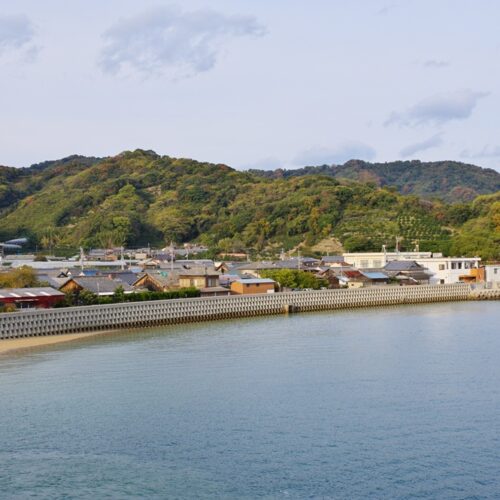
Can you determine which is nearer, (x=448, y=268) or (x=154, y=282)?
(x=154, y=282)

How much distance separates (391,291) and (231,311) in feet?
41.1

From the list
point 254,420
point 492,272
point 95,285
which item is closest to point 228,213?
point 492,272

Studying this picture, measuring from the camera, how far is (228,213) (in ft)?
312

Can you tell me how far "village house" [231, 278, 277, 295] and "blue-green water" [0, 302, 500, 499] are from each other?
15685 millimetres

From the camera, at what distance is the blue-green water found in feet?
47.2

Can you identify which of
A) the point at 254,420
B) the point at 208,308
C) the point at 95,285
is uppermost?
the point at 95,285

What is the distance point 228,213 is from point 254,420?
77386 mm

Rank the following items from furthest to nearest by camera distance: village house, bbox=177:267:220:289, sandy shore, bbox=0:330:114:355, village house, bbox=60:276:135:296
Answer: village house, bbox=177:267:220:289, village house, bbox=60:276:135:296, sandy shore, bbox=0:330:114:355

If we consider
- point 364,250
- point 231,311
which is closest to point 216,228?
point 364,250

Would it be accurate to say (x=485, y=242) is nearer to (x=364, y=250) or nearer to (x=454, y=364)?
(x=364, y=250)

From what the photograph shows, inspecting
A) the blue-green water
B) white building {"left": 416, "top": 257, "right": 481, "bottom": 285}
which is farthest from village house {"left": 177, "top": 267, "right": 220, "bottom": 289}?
white building {"left": 416, "top": 257, "right": 481, "bottom": 285}

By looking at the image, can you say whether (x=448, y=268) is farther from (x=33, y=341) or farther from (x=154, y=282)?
(x=33, y=341)

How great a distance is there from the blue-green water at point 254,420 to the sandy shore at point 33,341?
110 centimetres

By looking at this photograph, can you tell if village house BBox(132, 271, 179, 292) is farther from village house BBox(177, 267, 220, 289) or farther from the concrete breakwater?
the concrete breakwater
